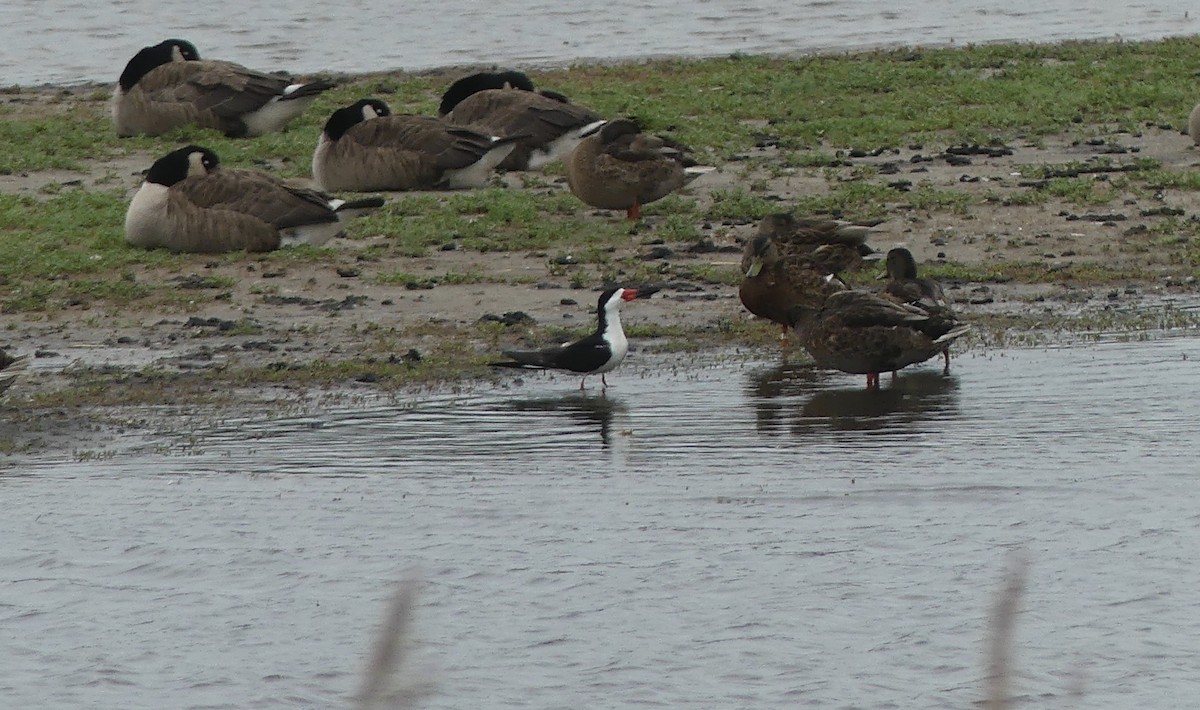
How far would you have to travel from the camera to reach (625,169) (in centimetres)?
1476

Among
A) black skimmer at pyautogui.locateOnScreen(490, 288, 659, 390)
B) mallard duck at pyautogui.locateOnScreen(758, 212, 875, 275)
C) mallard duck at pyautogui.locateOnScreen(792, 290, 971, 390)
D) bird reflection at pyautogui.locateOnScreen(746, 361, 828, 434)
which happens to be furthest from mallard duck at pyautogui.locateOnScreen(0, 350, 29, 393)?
mallard duck at pyautogui.locateOnScreen(758, 212, 875, 275)

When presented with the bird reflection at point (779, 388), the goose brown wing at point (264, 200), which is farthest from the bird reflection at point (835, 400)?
the goose brown wing at point (264, 200)

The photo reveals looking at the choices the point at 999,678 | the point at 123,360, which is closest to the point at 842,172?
the point at 123,360

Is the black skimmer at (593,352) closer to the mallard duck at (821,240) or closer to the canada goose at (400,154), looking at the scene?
the mallard duck at (821,240)

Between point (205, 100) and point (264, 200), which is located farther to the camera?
point (205, 100)

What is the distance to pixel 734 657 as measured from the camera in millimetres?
6977

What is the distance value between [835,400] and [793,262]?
157 centimetres

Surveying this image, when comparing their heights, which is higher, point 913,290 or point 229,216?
point 229,216

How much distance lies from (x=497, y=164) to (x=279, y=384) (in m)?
6.26

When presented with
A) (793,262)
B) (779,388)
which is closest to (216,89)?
(793,262)

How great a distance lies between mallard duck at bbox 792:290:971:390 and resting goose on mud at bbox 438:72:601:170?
648 cm

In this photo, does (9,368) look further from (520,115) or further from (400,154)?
(520,115)

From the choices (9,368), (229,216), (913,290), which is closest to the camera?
(9,368)

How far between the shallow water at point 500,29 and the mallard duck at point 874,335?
549 inches
